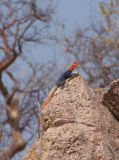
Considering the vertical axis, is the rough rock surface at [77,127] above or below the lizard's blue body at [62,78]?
below

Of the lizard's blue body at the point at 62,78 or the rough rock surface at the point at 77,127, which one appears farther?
the lizard's blue body at the point at 62,78

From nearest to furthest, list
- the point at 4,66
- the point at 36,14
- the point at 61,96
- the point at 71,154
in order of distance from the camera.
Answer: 1. the point at 71,154
2. the point at 61,96
3. the point at 4,66
4. the point at 36,14

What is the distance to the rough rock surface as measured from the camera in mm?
3547

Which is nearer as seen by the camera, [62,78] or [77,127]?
[77,127]

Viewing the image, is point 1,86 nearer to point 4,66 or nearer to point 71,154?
point 4,66

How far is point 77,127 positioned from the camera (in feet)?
12.0

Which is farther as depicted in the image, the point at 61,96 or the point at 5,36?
the point at 5,36

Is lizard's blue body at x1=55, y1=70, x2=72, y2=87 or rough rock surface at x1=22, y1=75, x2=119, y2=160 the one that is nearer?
rough rock surface at x1=22, y1=75, x2=119, y2=160

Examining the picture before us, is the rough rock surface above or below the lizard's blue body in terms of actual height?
below

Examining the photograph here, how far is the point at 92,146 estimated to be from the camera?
3.57 m

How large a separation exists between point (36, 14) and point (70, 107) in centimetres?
1239

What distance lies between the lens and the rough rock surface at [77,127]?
11.6ft

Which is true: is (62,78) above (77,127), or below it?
above

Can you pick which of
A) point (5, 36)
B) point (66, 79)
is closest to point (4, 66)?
point (5, 36)
